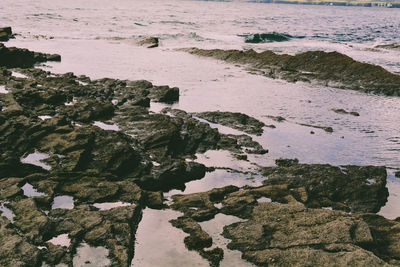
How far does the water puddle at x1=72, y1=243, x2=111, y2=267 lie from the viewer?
9.12m

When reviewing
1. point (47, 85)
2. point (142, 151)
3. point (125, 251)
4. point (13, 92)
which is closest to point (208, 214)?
point (125, 251)

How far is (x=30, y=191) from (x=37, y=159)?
251 cm

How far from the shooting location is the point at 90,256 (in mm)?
9336

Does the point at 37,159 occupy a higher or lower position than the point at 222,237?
higher

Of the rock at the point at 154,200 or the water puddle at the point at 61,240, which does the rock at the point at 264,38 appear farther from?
the water puddle at the point at 61,240

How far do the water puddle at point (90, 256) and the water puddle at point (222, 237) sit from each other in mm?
2849

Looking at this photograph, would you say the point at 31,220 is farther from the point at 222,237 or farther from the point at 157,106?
the point at 157,106

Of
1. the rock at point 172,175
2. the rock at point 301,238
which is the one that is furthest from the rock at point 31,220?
the rock at point 301,238

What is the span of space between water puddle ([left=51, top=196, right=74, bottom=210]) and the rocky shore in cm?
3

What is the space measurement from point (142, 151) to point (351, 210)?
829 cm

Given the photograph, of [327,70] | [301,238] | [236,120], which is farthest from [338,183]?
[327,70]

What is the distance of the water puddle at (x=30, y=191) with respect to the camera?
39.4 ft

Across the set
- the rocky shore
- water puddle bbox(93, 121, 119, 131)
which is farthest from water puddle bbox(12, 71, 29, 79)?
water puddle bbox(93, 121, 119, 131)

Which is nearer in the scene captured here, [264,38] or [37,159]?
[37,159]
